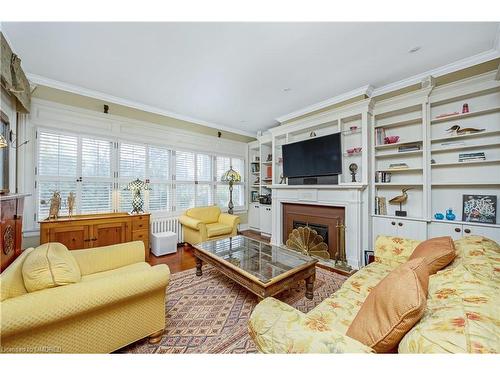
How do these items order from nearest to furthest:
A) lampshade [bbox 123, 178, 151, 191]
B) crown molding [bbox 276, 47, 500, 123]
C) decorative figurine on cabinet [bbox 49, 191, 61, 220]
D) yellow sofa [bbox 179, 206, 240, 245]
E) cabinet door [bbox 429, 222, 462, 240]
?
crown molding [bbox 276, 47, 500, 123], cabinet door [bbox 429, 222, 462, 240], decorative figurine on cabinet [bbox 49, 191, 61, 220], lampshade [bbox 123, 178, 151, 191], yellow sofa [bbox 179, 206, 240, 245]

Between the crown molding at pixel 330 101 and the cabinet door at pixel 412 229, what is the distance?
191cm

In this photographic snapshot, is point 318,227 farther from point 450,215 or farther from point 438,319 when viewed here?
point 438,319

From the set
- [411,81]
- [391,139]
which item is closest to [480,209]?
[391,139]

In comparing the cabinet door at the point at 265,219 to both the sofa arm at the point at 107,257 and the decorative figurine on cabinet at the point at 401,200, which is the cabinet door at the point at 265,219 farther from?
the sofa arm at the point at 107,257

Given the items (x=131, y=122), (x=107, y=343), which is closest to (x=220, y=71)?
(x=131, y=122)

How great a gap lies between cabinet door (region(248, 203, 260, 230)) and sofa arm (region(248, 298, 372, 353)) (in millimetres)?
4219

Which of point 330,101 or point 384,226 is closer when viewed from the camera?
point 384,226

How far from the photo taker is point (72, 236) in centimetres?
276

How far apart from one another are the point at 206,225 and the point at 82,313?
264 centimetres

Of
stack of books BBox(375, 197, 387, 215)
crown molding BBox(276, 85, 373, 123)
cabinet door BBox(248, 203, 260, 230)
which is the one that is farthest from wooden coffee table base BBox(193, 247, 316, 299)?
cabinet door BBox(248, 203, 260, 230)

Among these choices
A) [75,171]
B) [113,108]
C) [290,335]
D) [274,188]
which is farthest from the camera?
[274,188]

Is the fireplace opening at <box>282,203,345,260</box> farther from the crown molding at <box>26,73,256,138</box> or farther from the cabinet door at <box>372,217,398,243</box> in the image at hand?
the crown molding at <box>26,73,256,138</box>

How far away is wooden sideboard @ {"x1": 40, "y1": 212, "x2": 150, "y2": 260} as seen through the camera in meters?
2.65

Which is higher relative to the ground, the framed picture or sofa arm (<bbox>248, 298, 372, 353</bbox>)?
the framed picture
